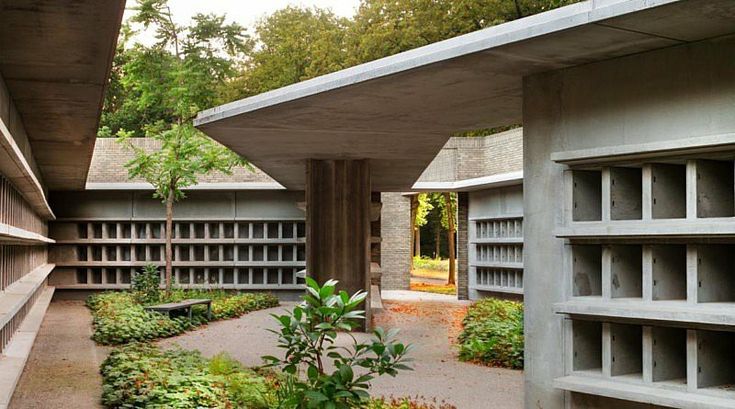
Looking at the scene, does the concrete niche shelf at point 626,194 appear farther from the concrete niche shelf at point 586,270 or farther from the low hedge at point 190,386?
the low hedge at point 190,386

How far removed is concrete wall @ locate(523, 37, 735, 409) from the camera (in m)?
6.65

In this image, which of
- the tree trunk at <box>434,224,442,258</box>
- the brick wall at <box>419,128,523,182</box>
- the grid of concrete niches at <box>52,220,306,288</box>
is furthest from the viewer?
the tree trunk at <box>434,224,442,258</box>

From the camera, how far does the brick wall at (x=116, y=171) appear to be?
87.3ft

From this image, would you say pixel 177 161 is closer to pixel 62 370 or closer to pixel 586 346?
pixel 62 370

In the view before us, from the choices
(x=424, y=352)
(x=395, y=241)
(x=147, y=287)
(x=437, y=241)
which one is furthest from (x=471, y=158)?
(x=437, y=241)

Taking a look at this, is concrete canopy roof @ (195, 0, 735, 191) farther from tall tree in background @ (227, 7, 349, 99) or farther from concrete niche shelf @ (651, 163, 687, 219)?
tall tree in background @ (227, 7, 349, 99)

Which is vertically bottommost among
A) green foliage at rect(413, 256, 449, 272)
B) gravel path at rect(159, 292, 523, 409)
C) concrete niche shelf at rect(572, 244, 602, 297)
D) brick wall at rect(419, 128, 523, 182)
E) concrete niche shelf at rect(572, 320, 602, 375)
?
green foliage at rect(413, 256, 449, 272)

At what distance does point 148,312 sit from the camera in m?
18.7

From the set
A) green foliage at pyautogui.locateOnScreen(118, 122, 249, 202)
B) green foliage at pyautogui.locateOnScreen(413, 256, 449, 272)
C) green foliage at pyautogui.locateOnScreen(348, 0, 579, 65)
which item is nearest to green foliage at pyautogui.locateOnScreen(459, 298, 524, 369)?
green foliage at pyautogui.locateOnScreen(118, 122, 249, 202)

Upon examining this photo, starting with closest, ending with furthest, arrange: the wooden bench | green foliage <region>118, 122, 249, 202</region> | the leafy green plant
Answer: the leafy green plant, the wooden bench, green foliage <region>118, 122, 249, 202</region>

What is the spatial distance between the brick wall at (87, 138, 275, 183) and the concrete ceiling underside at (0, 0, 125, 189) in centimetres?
1259

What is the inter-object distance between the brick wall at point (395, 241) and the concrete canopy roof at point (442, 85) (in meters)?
16.9

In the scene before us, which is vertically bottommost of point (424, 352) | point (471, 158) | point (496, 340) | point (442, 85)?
point (424, 352)

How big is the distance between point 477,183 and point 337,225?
30.5 feet
